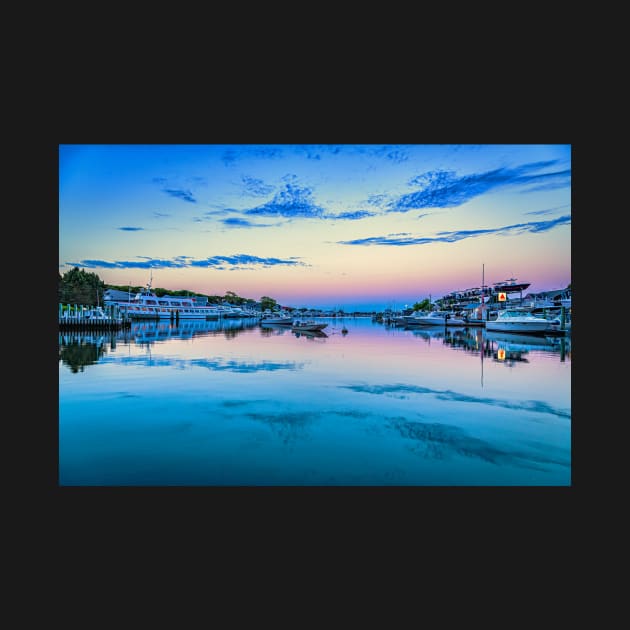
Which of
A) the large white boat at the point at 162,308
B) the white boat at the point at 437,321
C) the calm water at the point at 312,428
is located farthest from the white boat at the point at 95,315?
the white boat at the point at 437,321

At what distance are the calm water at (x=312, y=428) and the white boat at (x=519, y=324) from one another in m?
17.6

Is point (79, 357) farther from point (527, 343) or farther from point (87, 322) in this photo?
point (527, 343)

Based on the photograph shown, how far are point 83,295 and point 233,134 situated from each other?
127ft

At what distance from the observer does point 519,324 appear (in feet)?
89.5

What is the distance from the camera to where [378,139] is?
4.35 m

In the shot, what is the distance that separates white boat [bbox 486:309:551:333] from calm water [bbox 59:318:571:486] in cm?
1756

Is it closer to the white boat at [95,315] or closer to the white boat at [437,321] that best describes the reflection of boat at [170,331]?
the white boat at [95,315]

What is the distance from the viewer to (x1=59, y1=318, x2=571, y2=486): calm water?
180 inches

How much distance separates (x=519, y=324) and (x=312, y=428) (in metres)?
25.6

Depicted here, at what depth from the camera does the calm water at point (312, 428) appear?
4.58 m

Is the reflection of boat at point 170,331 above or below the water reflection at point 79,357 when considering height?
above

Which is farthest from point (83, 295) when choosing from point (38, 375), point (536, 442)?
point (536, 442)

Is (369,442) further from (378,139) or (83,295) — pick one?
(83,295)

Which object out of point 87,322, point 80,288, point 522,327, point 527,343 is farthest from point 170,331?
point 522,327
